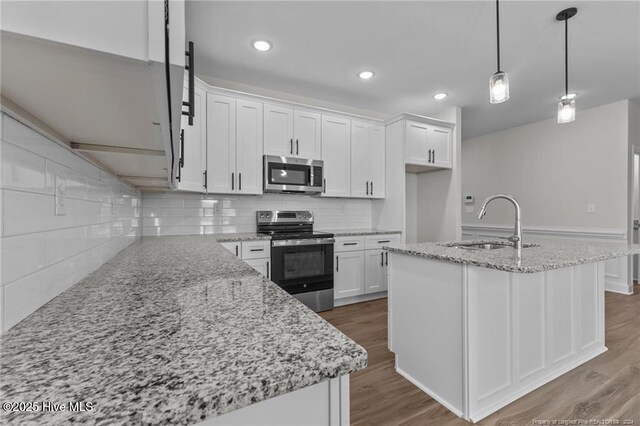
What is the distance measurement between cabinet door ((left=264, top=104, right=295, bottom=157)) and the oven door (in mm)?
1052

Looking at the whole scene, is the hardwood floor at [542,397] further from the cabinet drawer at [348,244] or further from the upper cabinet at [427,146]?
the upper cabinet at [427,146]

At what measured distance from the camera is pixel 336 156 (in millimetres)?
3535

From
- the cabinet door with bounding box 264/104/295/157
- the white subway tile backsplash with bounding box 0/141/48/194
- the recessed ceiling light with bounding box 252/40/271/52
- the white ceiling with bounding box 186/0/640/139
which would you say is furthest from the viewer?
the cabinet door with bounding box 264/104/295/157

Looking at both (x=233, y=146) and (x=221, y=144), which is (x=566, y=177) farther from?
(x=221, y=144)

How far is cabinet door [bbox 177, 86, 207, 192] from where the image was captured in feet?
8.63

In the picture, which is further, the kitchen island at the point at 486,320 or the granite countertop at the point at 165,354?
the kitchen island at the point at 486,320

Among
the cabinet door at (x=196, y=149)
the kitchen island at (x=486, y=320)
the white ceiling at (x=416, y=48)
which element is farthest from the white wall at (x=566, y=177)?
the cabinet door at (x=196, y=149)

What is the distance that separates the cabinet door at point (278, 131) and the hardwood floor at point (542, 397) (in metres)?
2.17

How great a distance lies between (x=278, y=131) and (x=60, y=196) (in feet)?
8.42

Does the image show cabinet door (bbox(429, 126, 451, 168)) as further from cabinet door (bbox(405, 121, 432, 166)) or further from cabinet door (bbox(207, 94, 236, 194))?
cabinet door (bbox(207, 94, 236, 194))

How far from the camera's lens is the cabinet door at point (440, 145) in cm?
373

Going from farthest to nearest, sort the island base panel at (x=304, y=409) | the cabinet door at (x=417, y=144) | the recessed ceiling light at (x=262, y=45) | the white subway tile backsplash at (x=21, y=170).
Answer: the cabinet door at (x=417, y=144)
the recessed ceiling light at (x=262, y=45)
the white subway tile backsplash at (x=21, y=170)
the island base panel at (x=304, y=409)

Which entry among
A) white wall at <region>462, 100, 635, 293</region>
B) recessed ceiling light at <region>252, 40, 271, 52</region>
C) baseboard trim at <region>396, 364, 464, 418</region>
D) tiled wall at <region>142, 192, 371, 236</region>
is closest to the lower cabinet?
tiled wall at <region>142, 192, 371, 236</region>

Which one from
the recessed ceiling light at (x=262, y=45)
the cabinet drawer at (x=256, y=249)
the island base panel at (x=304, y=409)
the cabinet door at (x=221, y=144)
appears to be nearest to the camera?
the island base panel at (x=304, y=409)
